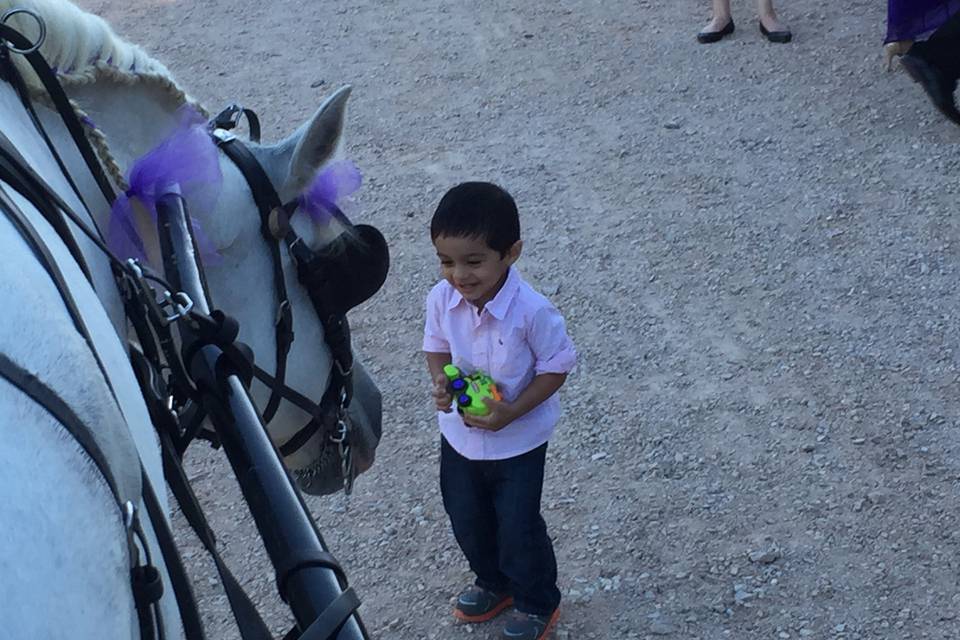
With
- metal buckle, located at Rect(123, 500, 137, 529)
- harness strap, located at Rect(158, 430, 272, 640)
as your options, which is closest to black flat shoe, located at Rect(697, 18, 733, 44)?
harness strap, located at Rect(158, 430, 272, 640)

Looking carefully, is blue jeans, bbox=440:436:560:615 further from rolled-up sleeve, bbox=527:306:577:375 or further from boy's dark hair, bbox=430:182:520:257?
boy's dark hair, bbox=430:182:520:257

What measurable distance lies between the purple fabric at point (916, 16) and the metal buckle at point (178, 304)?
4625 mm

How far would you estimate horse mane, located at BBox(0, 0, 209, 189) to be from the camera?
5.62ft

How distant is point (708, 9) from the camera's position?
7.05 m

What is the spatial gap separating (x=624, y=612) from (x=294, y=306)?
1.36m

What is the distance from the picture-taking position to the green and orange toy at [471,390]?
257 centimetres

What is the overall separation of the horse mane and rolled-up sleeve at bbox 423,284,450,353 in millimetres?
883

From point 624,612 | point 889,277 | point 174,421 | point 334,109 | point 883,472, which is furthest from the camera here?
point 889,277

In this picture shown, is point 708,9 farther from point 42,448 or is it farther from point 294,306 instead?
point 42,448

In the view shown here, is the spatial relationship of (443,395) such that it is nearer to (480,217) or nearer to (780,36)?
(480,217)

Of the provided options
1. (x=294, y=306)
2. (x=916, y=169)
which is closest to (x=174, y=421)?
(x=294, y=306)

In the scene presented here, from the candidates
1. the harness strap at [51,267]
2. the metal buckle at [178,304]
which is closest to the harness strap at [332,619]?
the harness strap at [51,267]

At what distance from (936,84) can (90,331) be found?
4.72m

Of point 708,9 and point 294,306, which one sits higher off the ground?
point 294,306
